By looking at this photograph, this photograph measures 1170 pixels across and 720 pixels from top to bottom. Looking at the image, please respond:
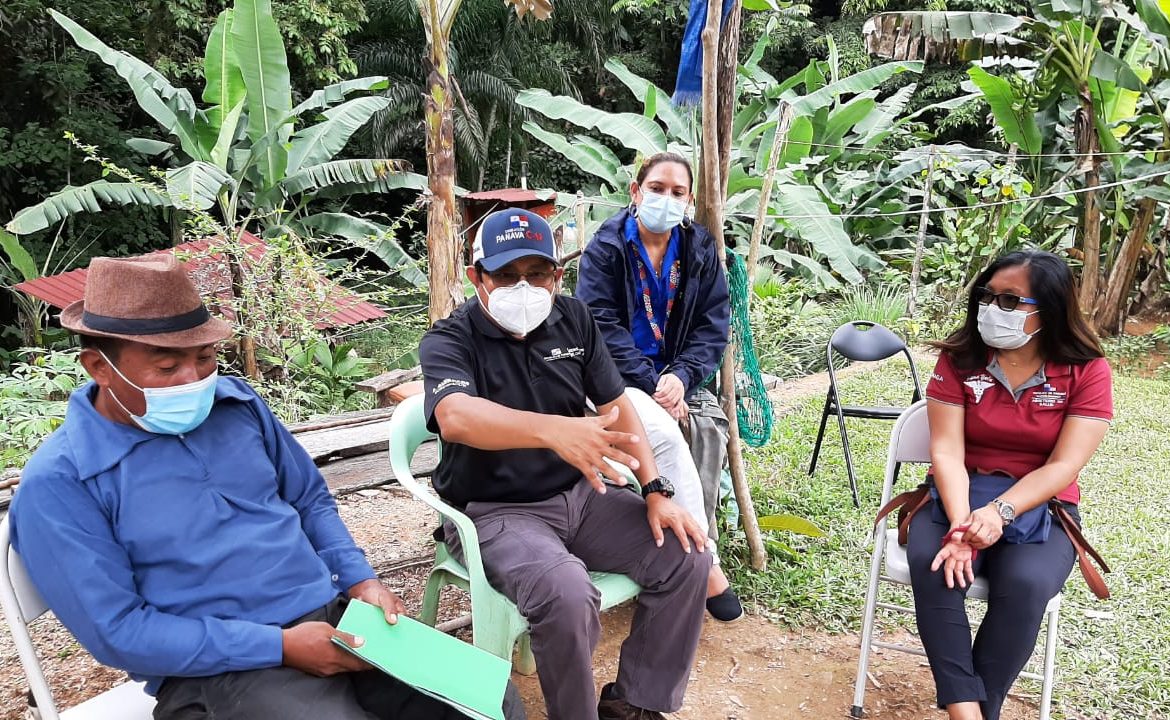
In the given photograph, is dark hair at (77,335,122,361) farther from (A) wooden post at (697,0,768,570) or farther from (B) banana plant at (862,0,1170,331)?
(B) banana plant at (862,0,1170,331)

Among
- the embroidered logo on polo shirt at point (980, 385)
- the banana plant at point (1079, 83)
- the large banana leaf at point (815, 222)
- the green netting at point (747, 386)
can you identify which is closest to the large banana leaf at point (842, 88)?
the banana plant at point (1079, 83)

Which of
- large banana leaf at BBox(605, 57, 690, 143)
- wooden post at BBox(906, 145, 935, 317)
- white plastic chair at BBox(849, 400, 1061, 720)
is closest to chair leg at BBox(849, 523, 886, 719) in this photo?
white plastic chair at BBox(849, 400, 1061, 720)

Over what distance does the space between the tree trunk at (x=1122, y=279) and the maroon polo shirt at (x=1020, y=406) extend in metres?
6.68

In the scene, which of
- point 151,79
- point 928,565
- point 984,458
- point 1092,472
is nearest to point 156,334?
point 928,565

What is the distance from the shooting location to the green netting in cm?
355

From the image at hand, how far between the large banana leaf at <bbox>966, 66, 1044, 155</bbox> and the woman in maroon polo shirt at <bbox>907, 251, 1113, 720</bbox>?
6218mm

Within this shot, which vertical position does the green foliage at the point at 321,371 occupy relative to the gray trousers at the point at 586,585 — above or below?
below

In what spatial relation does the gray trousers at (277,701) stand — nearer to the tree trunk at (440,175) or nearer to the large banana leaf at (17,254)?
the tree trunk at (440,175)

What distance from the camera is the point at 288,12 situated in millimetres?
11344

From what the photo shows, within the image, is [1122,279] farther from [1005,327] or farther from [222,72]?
[222,72]

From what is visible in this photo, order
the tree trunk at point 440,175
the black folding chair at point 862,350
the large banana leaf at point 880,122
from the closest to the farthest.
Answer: the tree trunk at point 440,175 < the black folding chair at point 862,350 < the large banana leaf at point 880,122

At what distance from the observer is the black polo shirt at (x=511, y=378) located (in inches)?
94.3

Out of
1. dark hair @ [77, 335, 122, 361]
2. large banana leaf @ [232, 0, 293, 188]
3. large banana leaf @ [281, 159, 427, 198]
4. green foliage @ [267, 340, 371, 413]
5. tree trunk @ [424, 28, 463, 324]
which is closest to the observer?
dark hair @ [77, 335, 122, 361]

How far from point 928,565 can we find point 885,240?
387 inches
